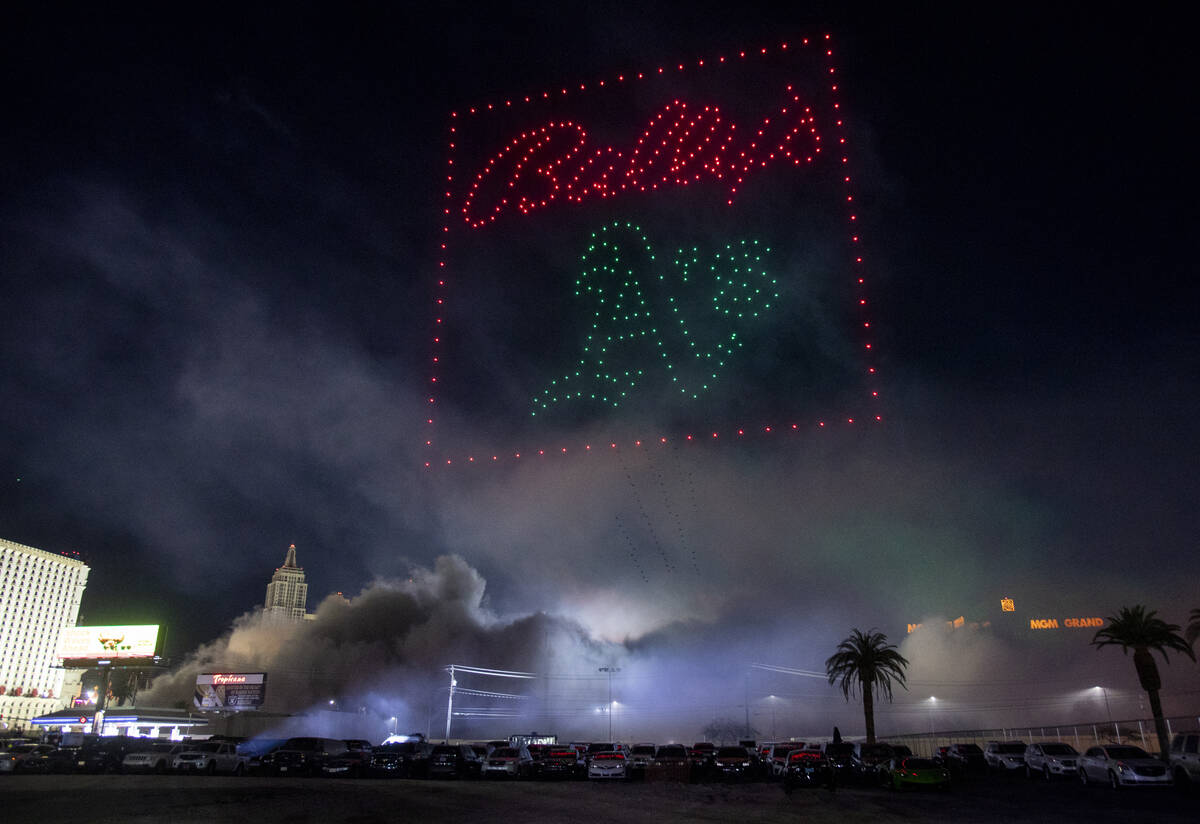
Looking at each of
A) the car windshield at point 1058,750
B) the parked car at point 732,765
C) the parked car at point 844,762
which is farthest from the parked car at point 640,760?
the car windshield at point 1058,750

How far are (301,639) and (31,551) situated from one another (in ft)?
236

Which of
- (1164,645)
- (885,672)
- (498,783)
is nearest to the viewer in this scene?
(498,783)

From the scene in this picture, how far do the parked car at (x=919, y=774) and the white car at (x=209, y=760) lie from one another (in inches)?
1195

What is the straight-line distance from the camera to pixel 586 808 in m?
21.9

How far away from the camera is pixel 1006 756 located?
124ft

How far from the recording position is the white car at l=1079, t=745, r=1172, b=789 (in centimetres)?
2594

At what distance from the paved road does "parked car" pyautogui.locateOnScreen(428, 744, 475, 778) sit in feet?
31.9

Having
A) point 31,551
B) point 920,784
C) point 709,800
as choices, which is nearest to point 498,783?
point 709,800

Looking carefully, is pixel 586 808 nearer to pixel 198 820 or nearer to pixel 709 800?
pixel 709 800

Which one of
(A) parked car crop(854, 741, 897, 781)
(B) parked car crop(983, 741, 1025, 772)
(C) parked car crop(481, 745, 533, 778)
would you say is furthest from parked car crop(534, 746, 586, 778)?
(B) parked car crop(983, 741, 1025, 772)

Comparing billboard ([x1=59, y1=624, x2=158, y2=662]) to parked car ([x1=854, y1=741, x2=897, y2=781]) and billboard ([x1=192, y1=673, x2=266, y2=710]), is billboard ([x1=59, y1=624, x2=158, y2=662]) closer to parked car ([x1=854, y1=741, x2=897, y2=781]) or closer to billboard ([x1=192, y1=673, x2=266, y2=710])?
billboard ([x1=192, y1=673, x2=266, y2=710])

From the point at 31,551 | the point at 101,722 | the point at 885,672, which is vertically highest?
the point at 31,551

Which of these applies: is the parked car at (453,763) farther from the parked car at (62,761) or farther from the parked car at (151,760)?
the parked car at (62,761)

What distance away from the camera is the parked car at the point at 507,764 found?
Answer: 37.9 metres
